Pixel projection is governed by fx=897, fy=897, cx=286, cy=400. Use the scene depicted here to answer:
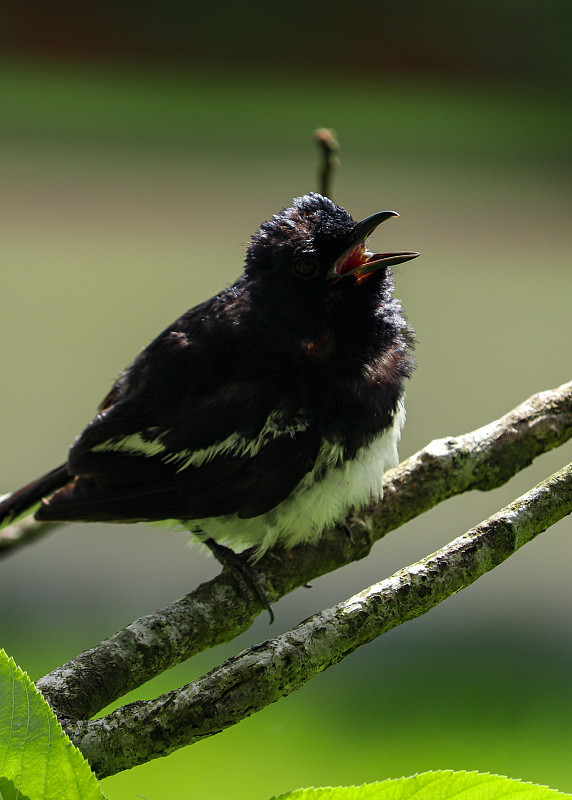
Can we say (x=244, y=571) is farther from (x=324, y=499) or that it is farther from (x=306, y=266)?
(x=306, y=266)

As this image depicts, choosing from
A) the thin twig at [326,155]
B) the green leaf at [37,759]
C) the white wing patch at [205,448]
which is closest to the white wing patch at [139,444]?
the white wing patch at [205,448]

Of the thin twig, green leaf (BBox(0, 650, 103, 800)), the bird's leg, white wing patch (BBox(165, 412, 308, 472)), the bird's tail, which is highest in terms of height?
the thin twig

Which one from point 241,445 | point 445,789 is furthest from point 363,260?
point 445,789

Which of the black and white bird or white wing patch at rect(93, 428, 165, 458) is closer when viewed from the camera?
the black and white bird

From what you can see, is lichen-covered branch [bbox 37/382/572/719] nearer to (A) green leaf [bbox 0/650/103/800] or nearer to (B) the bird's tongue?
(B) the bird's tongue

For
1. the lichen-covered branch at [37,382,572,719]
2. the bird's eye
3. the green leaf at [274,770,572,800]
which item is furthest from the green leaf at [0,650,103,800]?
the bird's eye

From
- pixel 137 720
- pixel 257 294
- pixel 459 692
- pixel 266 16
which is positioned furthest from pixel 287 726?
pixel 266 16

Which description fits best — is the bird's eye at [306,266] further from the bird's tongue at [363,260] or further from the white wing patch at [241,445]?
the white wing patch at [241,445]

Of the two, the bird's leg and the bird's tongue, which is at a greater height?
the bird's tongue
